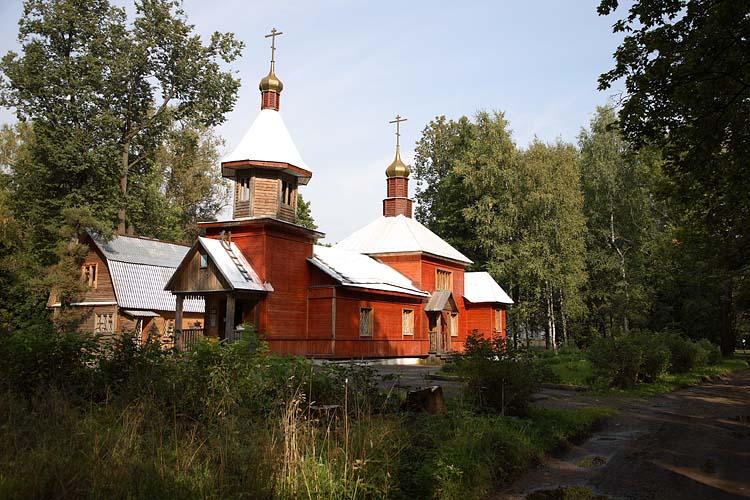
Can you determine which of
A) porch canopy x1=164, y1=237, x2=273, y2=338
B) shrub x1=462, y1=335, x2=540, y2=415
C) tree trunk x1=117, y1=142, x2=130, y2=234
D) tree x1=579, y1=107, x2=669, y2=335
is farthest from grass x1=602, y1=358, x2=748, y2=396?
tree trunk x1=117, y1=142, x2=130, y2=234

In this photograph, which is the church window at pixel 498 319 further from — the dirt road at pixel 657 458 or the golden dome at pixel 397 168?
the dirt road at pixel 657 458

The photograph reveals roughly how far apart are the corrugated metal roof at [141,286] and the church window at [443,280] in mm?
12468

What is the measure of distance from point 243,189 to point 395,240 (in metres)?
10.3

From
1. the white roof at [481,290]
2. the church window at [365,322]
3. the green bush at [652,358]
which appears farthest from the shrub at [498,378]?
the white roof at [481,290]

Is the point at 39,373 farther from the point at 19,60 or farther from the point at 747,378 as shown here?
the point at 19,60

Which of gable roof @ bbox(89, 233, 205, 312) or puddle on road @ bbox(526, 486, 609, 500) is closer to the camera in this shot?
puddle on road @ bbox(526, 486, 609, 500)

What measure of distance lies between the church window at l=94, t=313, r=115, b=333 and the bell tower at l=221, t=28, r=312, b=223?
9966mm

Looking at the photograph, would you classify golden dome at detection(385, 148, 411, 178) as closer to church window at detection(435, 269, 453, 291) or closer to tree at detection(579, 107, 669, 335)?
church window at detection(435, 269, 453, 291)

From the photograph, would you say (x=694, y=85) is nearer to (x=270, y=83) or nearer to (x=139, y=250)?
(x=270, y=83)

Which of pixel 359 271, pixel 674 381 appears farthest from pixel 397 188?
pixel 674 381

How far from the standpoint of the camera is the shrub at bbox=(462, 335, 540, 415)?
10047 mm

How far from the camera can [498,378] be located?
10086 mm

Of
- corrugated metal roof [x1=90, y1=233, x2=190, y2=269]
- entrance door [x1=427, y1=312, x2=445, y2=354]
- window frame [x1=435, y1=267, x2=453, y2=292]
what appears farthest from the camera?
window frame [x1=435, y1=267, x2=453, y2=292]

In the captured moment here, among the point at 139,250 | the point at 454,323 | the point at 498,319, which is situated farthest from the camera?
the point at 498,319
